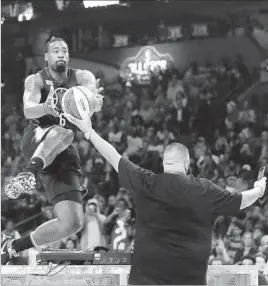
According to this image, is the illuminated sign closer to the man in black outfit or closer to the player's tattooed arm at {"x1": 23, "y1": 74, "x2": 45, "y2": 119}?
the player's tattooed arm at {"x1": 23, "y1": 74, "x2": 45, "y2": 119}

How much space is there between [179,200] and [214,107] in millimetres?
11237

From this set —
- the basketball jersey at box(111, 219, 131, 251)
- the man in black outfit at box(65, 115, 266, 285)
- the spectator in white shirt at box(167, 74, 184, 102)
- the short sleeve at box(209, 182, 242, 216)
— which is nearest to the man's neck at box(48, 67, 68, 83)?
the man in black outfit at box(65, 115, 266, 285)

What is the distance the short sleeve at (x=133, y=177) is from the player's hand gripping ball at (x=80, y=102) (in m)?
0.58

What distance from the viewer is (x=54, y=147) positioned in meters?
5.53

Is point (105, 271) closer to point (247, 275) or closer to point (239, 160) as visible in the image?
point (247, 275)

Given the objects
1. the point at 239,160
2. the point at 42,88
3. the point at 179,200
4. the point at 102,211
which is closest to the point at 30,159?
the point at 42,88

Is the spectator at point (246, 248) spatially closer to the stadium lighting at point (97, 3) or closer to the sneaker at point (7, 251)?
the sneaker at point (7, 251)

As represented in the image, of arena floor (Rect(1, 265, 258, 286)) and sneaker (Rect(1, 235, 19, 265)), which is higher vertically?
sneaker (Rect(1, 235, 19, 265))

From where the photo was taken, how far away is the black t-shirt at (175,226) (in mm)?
4445

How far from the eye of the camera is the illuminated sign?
1816 cm

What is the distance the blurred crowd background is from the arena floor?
4.28 m

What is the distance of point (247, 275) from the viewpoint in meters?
5.77

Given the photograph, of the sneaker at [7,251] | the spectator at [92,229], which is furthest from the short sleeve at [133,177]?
the spectator at [92,229]

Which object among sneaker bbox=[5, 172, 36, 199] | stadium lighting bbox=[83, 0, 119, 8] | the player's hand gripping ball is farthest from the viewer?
stadium lighting bbox=[83, 0, 119, 8]
